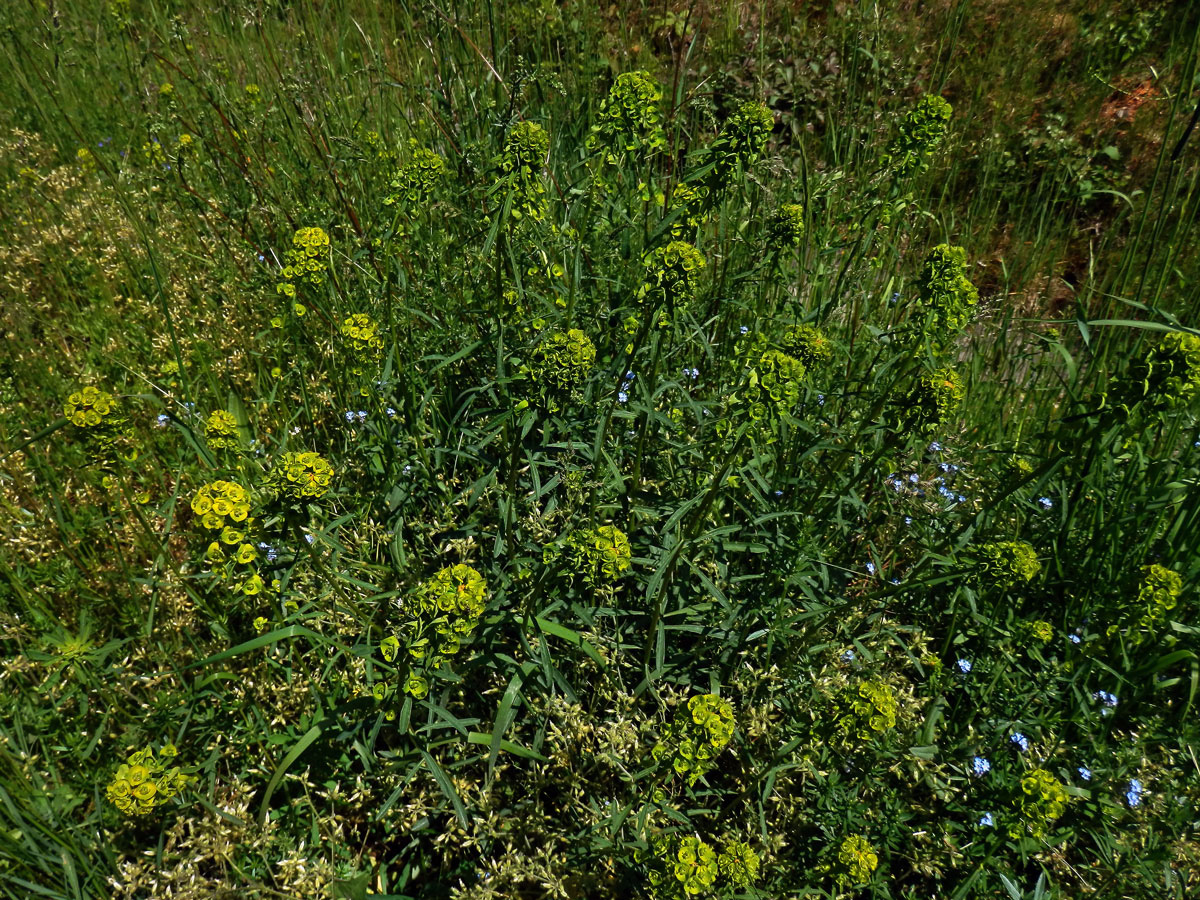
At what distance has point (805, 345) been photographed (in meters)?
2.15

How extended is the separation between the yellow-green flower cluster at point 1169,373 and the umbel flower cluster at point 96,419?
2.75 metres

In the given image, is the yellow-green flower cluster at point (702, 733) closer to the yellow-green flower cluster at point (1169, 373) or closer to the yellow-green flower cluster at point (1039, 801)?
the yellow-green flower cluster at point (1039, 801)

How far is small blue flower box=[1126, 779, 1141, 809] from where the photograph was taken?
80.5 inches

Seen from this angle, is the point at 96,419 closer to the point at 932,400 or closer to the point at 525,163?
the point at 525,163

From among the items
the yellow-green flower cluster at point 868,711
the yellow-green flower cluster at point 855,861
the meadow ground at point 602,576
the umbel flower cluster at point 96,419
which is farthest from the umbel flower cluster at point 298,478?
the yellow-green flower cluster at point 855,861

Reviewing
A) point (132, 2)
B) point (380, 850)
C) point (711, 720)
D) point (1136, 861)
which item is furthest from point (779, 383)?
point (132, 2)

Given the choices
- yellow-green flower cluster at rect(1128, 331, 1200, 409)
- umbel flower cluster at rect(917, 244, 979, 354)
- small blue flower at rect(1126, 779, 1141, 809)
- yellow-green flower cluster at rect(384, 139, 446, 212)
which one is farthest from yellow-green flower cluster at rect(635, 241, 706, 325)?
small blue flower at rect(1126, 779, 1141, 809)

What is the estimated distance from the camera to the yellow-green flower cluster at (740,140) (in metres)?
2.01

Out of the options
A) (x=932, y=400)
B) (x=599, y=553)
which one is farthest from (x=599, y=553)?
(x=932, y=400)

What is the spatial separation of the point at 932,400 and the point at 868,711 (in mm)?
853

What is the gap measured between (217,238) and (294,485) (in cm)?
254

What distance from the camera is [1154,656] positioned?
2367mm

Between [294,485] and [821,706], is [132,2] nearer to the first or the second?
[294,485]

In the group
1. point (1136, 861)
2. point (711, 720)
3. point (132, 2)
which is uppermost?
point (132, 2)
